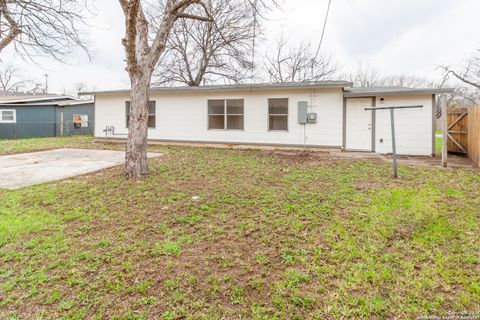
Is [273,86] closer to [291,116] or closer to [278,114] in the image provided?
[278,114]

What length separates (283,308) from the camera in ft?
6.88

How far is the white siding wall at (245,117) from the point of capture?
10320 mm

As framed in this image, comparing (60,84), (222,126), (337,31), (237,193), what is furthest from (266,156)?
(60,84)

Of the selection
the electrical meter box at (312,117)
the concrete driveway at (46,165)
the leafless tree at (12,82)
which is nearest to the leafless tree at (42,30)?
the concrete driveway at (46,165)

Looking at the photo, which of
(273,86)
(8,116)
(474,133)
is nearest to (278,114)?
(273,86)

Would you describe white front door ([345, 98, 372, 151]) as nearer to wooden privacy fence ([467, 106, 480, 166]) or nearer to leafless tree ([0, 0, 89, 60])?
wooden privacy fence ([467, 106, 480, 166])

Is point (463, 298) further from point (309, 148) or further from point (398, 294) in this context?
point (309, 148)

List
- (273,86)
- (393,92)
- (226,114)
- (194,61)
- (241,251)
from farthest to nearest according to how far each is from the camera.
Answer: (194,61), (226,114), (273,86), (393,92), (241,251)

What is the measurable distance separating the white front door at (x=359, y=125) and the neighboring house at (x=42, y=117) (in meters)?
18.2

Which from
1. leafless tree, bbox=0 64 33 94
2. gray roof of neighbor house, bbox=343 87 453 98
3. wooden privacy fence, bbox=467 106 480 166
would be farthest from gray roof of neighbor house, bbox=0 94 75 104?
wooden privacy fence, bbox=467 106 480 166

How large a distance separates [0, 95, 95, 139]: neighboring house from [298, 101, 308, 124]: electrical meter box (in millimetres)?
16557

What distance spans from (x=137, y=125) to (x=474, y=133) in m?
8.79

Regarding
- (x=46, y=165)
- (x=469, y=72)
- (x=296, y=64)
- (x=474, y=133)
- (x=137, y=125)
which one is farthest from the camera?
(x=469, y=72)

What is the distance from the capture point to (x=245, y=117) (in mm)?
11383
